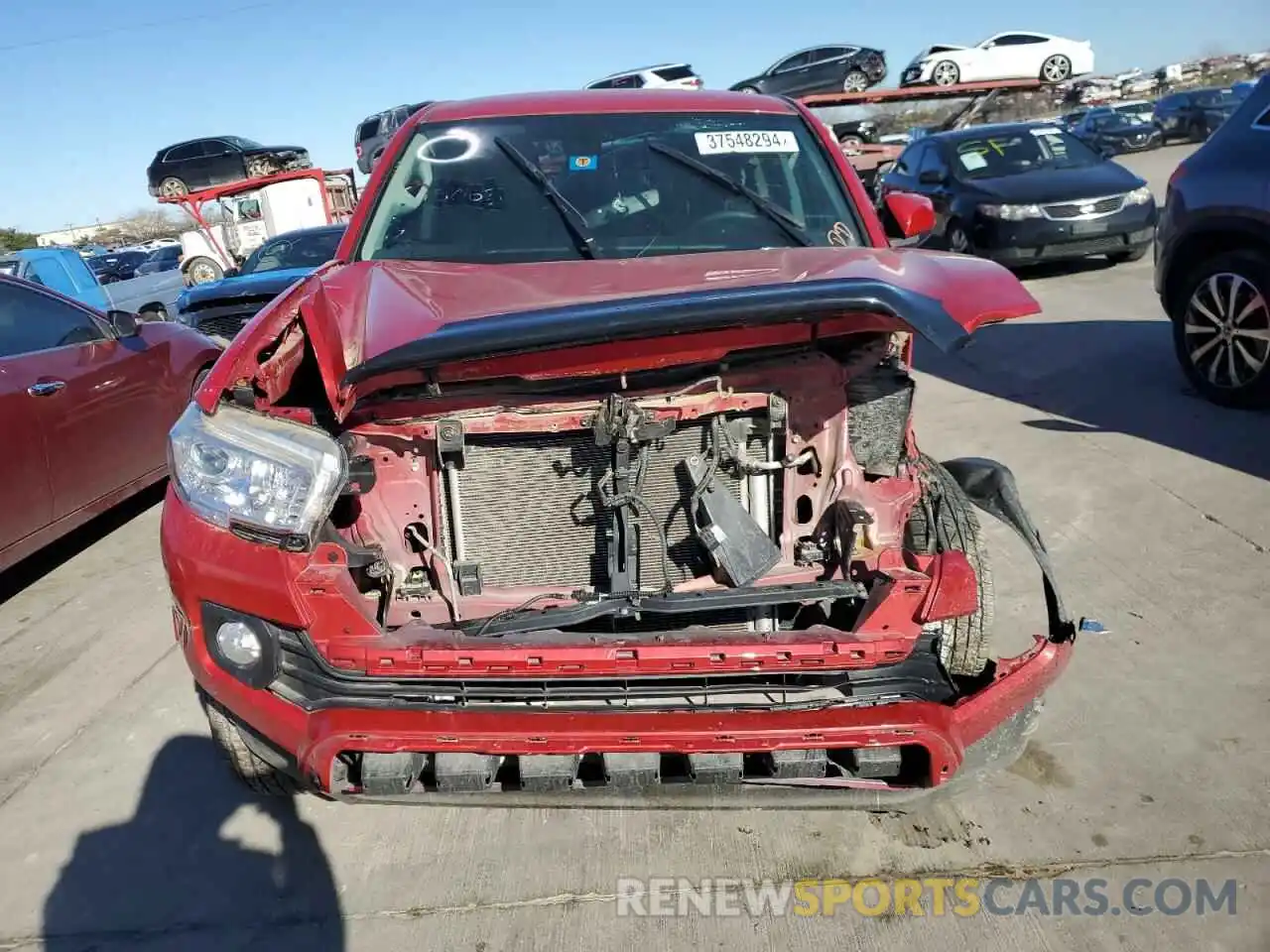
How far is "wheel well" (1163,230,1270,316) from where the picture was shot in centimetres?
504

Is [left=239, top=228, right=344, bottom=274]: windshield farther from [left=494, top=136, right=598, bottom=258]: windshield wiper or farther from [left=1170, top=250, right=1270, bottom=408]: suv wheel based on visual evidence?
[left=1170, top=250, right=1270, bottom=408]: suv wheel

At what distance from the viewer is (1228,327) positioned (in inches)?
205

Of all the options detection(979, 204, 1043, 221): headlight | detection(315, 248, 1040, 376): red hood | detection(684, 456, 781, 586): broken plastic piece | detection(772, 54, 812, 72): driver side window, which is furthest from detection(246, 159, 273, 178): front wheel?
detection(684, 456, 781, 586): broken plastic piece

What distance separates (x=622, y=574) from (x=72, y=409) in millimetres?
3534

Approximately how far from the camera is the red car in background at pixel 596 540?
1.97 meters

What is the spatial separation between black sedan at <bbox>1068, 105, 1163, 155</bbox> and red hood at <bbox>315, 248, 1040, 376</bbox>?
24.5 m

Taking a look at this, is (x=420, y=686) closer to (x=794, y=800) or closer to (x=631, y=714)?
(x=631, y=714)

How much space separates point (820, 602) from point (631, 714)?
0.62 m

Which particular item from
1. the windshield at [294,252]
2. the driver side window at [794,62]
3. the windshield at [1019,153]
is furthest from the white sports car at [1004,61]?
the windshield at [294,252]

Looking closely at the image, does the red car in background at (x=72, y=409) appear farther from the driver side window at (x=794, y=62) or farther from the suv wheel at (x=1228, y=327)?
the driver side window at (x=794, y=62)

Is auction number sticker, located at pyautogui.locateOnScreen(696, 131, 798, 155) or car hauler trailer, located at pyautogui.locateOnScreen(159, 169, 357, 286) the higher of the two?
auction number sticker, located at pyautogui.locateOnScreen(696, 131, 798, 155)

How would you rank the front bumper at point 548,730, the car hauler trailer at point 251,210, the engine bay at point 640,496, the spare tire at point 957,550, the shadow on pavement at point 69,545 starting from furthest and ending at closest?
the car hauler trailer at point 251,210
the shadow on pavement at point 69,545
the spare tire at point 957,550
the engine bay at point 640,496
the front bumper at point 548,730

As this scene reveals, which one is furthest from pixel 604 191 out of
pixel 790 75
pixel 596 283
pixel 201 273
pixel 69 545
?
pixel 790 75

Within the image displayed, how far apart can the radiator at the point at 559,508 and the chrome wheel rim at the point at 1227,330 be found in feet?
13.5
